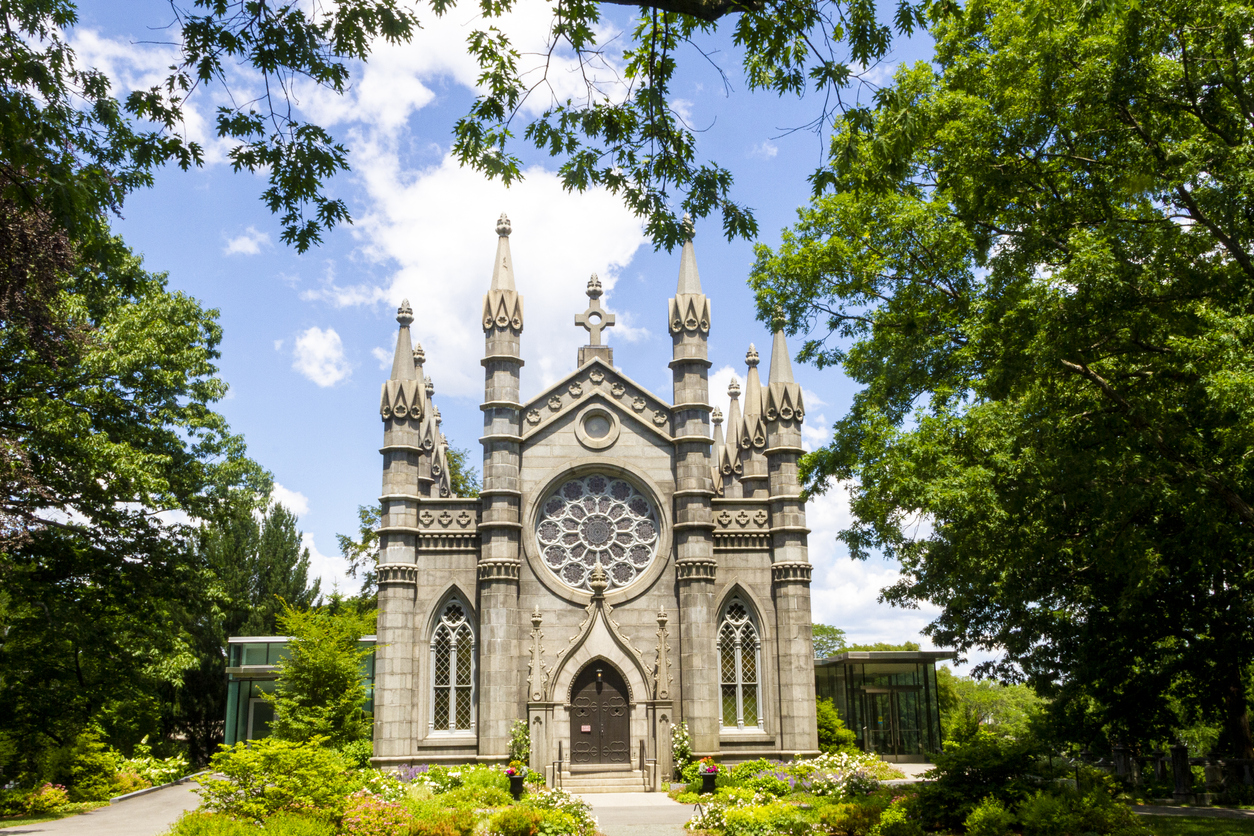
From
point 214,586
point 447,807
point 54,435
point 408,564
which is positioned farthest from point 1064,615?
point 54,435

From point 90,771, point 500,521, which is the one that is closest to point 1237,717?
point 500,521

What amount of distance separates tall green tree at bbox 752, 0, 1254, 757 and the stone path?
22.6 ft

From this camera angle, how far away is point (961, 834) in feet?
46.5

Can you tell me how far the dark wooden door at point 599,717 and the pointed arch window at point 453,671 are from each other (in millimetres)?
2839

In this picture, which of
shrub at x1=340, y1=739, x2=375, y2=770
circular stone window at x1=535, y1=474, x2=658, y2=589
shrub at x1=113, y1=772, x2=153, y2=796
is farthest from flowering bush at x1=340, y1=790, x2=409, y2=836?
shrub at x1=113, y1=772, x2=153, y2=796

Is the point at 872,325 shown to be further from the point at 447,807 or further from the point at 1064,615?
the point at 447,807

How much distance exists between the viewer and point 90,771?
72.3ft

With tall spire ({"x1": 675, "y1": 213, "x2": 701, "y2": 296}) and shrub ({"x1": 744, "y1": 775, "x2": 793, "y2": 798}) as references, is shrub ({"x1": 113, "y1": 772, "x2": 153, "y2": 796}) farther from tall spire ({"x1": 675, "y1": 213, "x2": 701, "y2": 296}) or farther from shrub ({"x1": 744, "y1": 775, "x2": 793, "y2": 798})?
tall spire ({"x1": 675, "y1": 213, "x2": 701, "y2": 296})

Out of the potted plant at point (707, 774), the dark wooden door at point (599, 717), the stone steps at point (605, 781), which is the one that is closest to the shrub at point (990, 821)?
the potted plant at point (707, 774)

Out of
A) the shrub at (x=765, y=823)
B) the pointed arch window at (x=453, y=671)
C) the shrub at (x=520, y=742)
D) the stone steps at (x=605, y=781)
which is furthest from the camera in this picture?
the pointed arch window at (x=453, y=671)

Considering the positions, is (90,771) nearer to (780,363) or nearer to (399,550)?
(399,550)

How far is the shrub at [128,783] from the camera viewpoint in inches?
942

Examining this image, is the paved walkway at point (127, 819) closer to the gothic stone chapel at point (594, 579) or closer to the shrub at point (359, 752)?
the shrub at point (359, 752)

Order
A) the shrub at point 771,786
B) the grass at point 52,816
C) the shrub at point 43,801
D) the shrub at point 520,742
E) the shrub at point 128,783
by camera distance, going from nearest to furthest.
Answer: the grass at point 52,816
the shrub at point 43,801
the shrub at point 771,786
the shrub at point 128,783
the shrub at point 520,742
